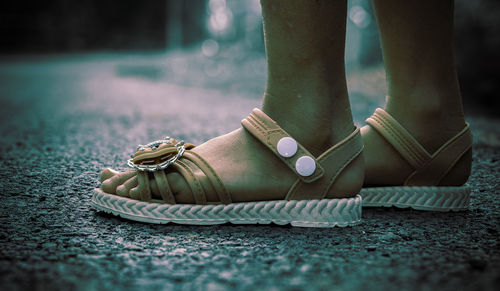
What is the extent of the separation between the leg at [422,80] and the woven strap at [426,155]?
2cm

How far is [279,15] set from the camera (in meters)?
1.08

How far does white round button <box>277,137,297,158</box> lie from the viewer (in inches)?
43.3

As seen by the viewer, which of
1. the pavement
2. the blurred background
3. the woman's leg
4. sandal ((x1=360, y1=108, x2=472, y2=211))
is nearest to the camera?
the pavement

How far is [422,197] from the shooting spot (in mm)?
1272

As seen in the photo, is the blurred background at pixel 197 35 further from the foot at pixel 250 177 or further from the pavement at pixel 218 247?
the foot at pixel 250 177

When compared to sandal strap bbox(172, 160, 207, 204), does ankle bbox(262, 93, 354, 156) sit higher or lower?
higher

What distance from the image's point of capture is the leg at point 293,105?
3.59ft

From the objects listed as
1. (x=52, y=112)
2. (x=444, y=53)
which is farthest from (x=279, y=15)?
(x=52, y=112)

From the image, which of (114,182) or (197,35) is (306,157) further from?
(197,35)

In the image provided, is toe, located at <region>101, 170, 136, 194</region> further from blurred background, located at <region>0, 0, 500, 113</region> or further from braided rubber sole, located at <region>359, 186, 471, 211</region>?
blurred background, located at <region>0, 0, 500, 113</region>

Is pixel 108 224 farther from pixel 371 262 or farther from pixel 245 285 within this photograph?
pixel 371 262

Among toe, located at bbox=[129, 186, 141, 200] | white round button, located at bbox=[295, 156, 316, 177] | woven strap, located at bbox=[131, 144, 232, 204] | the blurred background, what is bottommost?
toe, located at bbox=[129, 186, 141, 200]

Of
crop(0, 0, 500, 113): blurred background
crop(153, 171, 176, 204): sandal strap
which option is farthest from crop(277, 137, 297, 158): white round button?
crop(0, 0, 500, 113): blurred background

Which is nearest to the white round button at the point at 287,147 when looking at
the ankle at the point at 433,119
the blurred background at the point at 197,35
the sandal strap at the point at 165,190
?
the sandal strap at the point at 165,190
